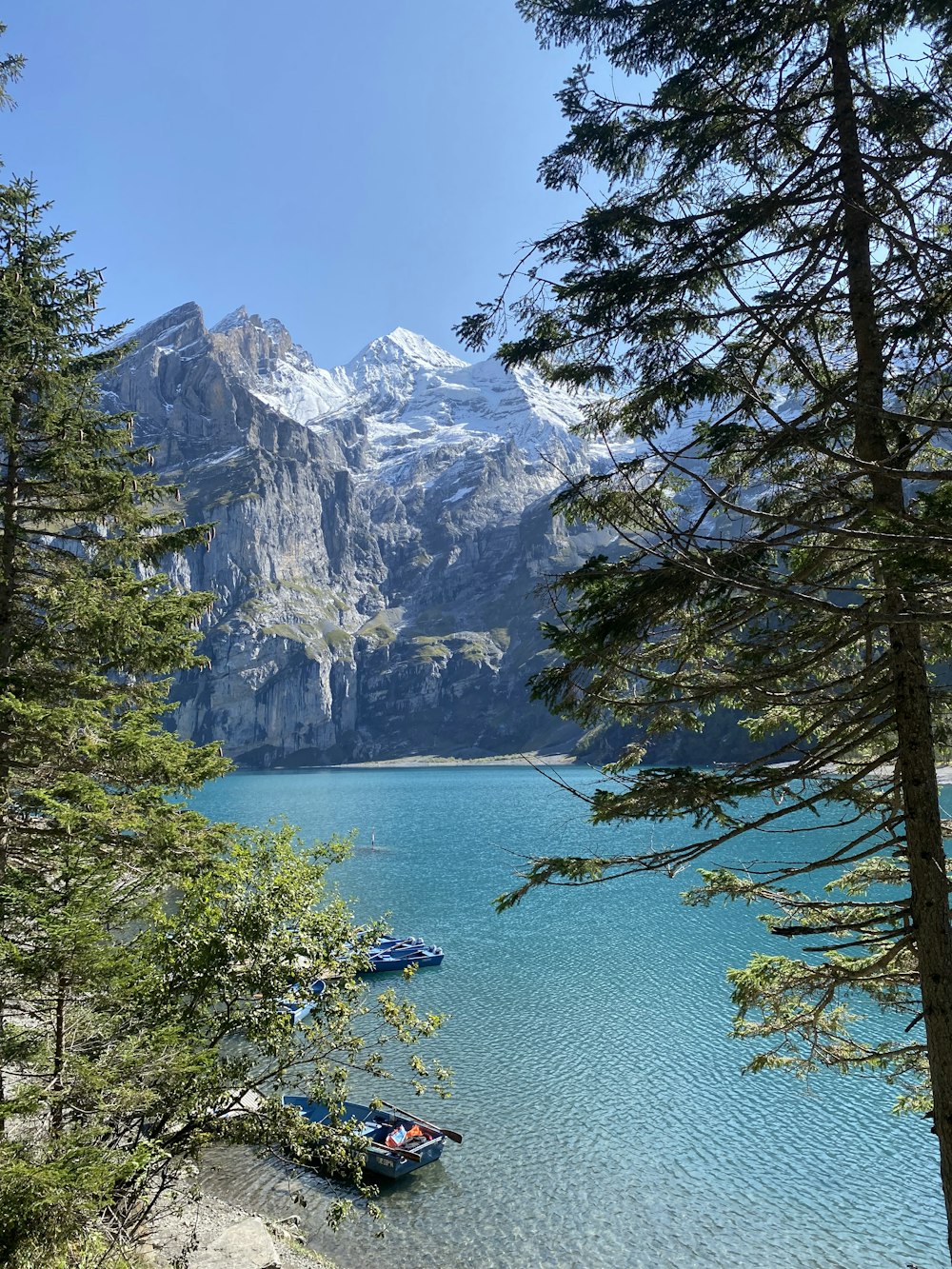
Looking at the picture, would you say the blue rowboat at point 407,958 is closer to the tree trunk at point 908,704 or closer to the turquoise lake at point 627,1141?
the turquoise lake at point 627,1141

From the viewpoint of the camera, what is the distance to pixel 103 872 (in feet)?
25.1

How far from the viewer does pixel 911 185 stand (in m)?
6.64

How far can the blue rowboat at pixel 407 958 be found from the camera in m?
31.8

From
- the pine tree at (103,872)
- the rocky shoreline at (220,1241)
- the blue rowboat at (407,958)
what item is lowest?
the blue rowboat at (407,958)

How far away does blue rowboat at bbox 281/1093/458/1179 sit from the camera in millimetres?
16875

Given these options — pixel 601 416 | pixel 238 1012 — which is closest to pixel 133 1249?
pixel 238 1012

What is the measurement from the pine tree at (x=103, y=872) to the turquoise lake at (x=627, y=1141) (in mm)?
5150

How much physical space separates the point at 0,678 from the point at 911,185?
11302 mm

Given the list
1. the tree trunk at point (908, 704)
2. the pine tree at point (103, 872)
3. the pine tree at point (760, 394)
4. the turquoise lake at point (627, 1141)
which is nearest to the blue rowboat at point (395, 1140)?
the turquoise lake at point (627, 1141)

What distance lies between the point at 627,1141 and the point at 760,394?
19.6m

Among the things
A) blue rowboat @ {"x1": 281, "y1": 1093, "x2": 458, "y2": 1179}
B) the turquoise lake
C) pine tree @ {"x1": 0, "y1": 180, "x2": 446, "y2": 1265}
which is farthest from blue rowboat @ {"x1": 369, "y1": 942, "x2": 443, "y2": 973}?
pine tree @ {"x1": 0, "y1": 180, "x2": 446, "y2": 1265}

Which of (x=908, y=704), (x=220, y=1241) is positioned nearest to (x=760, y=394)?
(x=908, y=704)

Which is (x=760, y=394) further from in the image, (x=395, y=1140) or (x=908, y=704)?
(x=395, y=1140)

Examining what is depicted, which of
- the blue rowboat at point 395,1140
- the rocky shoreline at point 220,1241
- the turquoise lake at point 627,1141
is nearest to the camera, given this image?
the rocky shoreline at point 220,1241
